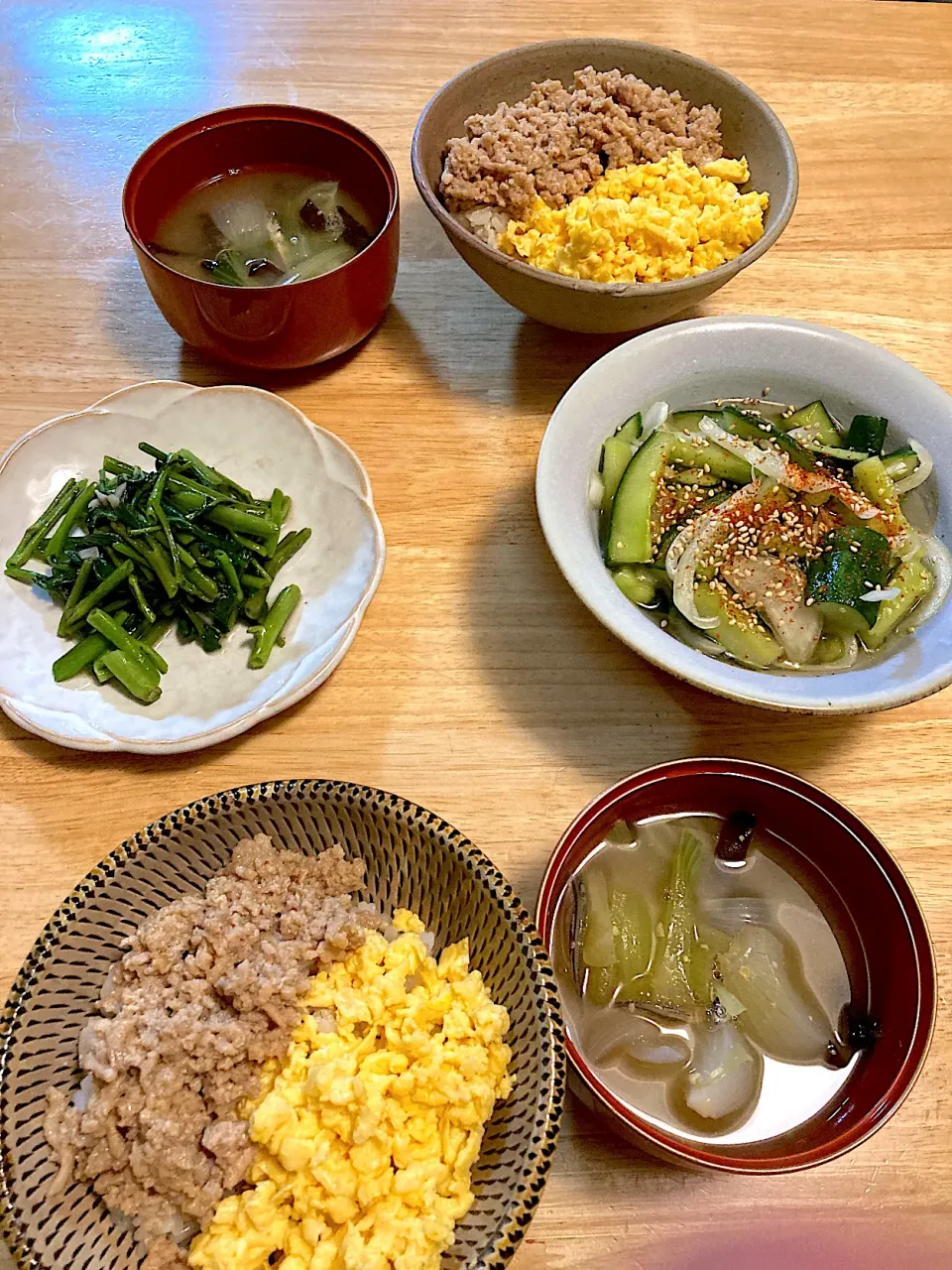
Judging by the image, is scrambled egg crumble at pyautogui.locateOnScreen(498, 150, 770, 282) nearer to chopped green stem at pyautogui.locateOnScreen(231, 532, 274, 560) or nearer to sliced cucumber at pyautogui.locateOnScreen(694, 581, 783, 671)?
sliced cucumber at pyautogui.locateOnScreen(694, 581, 783, 671)

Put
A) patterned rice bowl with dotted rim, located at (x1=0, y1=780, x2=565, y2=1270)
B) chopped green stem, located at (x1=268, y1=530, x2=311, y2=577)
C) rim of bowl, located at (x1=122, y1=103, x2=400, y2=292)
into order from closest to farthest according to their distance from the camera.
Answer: patterned rice bowl with dotted rim, located at (x1=0, y1=780, x2=565, y2=1270)
chopped green stem, located at (x1=268, y1=530, x2=311, y2=577)
rim of bowl, located at (x1=122, y1=103, x2=400, y2=292)

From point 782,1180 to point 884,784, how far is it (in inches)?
24.4

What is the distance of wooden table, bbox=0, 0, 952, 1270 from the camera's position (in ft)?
4.01

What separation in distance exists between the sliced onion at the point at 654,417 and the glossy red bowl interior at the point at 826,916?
0.63m

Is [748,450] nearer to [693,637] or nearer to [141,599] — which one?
[693,637]

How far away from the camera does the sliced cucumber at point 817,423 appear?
1.62m

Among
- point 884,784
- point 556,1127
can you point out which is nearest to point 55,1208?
point 556,1127

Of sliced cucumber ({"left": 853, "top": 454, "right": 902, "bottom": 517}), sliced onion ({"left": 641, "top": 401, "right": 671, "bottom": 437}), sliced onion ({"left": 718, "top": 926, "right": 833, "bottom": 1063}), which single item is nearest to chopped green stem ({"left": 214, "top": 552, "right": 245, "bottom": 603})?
sliced onion ({"left": 641, "top": 401, "right": 671, "bottom": 437})

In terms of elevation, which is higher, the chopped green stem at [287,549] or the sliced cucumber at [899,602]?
the sliced cucumber at [899,602]

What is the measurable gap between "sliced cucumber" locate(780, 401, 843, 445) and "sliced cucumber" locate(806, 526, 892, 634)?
8.3 inches

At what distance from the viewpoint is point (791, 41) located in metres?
2.53

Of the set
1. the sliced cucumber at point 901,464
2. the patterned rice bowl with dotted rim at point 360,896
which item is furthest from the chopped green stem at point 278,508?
the sliced cucumber at point 901,464

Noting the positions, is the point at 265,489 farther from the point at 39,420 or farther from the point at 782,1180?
the point at 782,1180

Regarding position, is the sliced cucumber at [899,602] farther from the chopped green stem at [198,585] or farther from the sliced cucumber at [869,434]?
the chopped green stem at [198,585]
